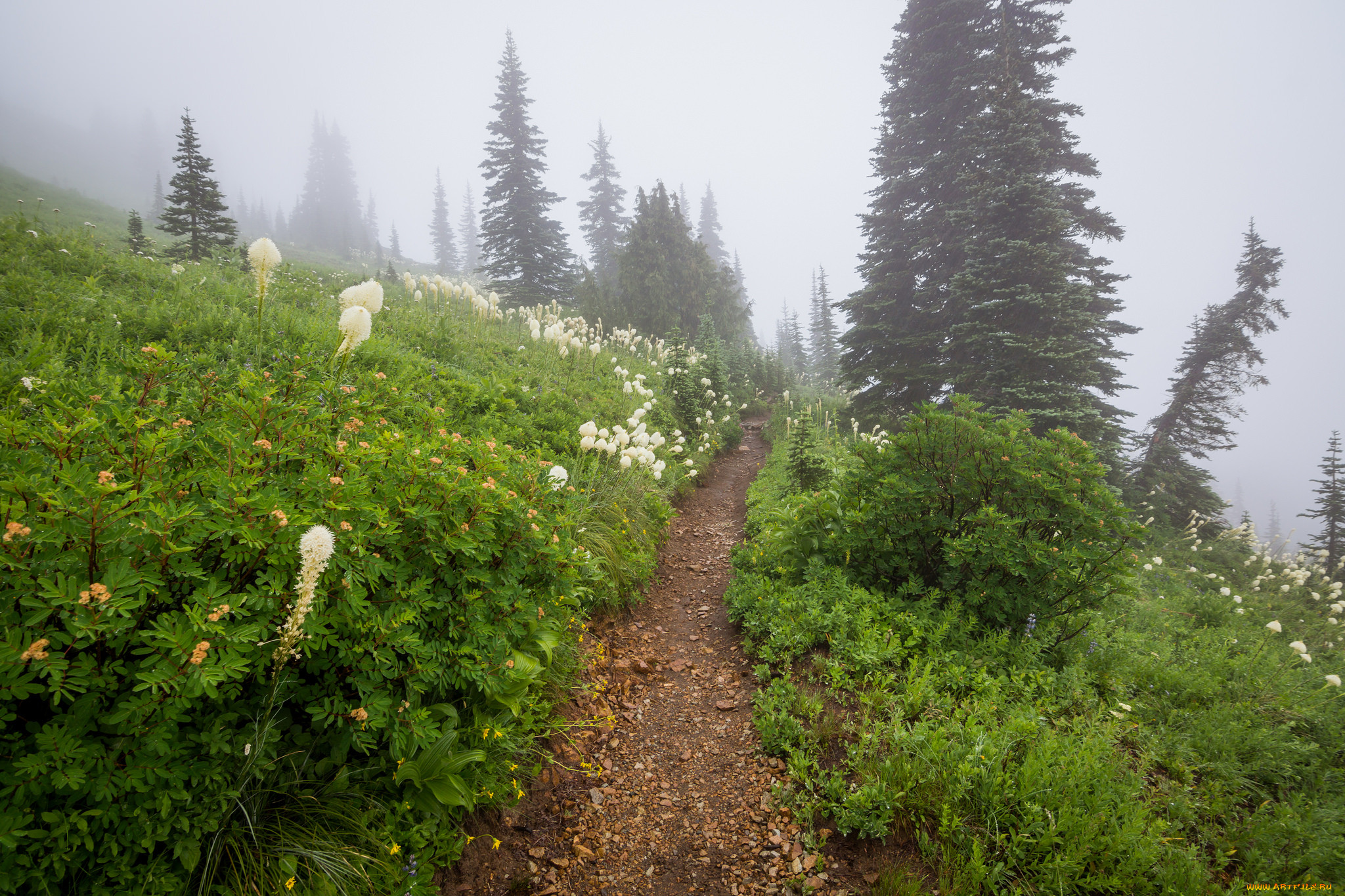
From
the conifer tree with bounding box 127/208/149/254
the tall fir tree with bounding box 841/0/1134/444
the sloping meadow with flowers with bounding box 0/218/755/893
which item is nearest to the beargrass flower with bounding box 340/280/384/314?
the sloping meadow with flowers with bounding box 0/218/755/893

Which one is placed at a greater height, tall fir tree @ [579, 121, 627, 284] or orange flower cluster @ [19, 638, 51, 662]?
tall fir tree @ [579, 121, 627, 284]

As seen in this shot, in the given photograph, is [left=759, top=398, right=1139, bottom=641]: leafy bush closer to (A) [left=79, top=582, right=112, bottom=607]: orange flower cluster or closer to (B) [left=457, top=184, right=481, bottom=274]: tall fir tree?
(A) [left=79, top=582, right=112, bottom=607]: orange flower cluster

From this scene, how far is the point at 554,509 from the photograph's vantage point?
3.29 meters

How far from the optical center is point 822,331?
1352 inches

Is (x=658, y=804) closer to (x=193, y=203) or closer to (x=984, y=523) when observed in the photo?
(x=984, y=523)

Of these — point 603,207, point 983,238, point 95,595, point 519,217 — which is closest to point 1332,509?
point 983,238

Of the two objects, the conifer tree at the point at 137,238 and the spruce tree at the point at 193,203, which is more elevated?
the spruce tree at the point at 193,203

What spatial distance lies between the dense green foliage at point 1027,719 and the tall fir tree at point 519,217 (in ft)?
60.5

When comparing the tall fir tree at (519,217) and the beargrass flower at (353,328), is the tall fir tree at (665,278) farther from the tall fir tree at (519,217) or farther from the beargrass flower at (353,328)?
the beargrass flower at (353,328)

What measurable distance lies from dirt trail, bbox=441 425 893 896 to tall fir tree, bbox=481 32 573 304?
19.0m

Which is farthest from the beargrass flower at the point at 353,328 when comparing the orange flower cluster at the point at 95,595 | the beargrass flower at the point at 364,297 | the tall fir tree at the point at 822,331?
the tall fir tree at the point at 822,331

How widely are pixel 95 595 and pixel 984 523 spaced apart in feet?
16.5

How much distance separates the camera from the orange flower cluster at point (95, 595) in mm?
1319

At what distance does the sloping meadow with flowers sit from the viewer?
1.38 m
